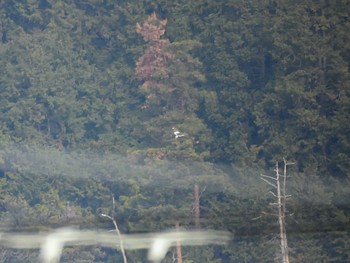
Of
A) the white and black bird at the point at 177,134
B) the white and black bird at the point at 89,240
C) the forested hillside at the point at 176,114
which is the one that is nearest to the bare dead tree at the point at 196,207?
the forested hillside at the point at 176,114

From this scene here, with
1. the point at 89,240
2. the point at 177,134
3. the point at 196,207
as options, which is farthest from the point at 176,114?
the point at 89,240

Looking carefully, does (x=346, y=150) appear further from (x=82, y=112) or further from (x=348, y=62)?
(x=82, y=112)

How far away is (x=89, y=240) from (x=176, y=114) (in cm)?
936

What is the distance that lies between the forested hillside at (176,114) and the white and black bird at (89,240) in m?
2.94

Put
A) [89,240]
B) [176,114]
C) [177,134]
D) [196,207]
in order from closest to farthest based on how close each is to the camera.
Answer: [89,240]
[196,207]
[177,134]
[176,114]

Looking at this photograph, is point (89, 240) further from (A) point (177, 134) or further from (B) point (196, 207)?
(A) point (177, 134)

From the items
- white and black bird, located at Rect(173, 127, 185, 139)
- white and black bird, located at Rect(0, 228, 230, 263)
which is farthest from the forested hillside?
white and black bird, located at Rect(0, 228, 230, 263)

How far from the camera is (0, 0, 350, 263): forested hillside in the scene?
2145 cm

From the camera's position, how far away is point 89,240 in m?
14.8

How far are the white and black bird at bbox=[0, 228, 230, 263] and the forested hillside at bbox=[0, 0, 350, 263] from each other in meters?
2.94

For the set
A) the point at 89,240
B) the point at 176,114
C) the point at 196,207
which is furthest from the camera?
the point at 176,114

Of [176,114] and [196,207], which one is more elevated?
[176,114]

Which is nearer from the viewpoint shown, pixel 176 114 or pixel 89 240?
pixel 89 240

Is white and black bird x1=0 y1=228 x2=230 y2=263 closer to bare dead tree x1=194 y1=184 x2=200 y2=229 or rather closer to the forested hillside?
bare dead tree x1=194 y1=184 x2=200 y2=229
